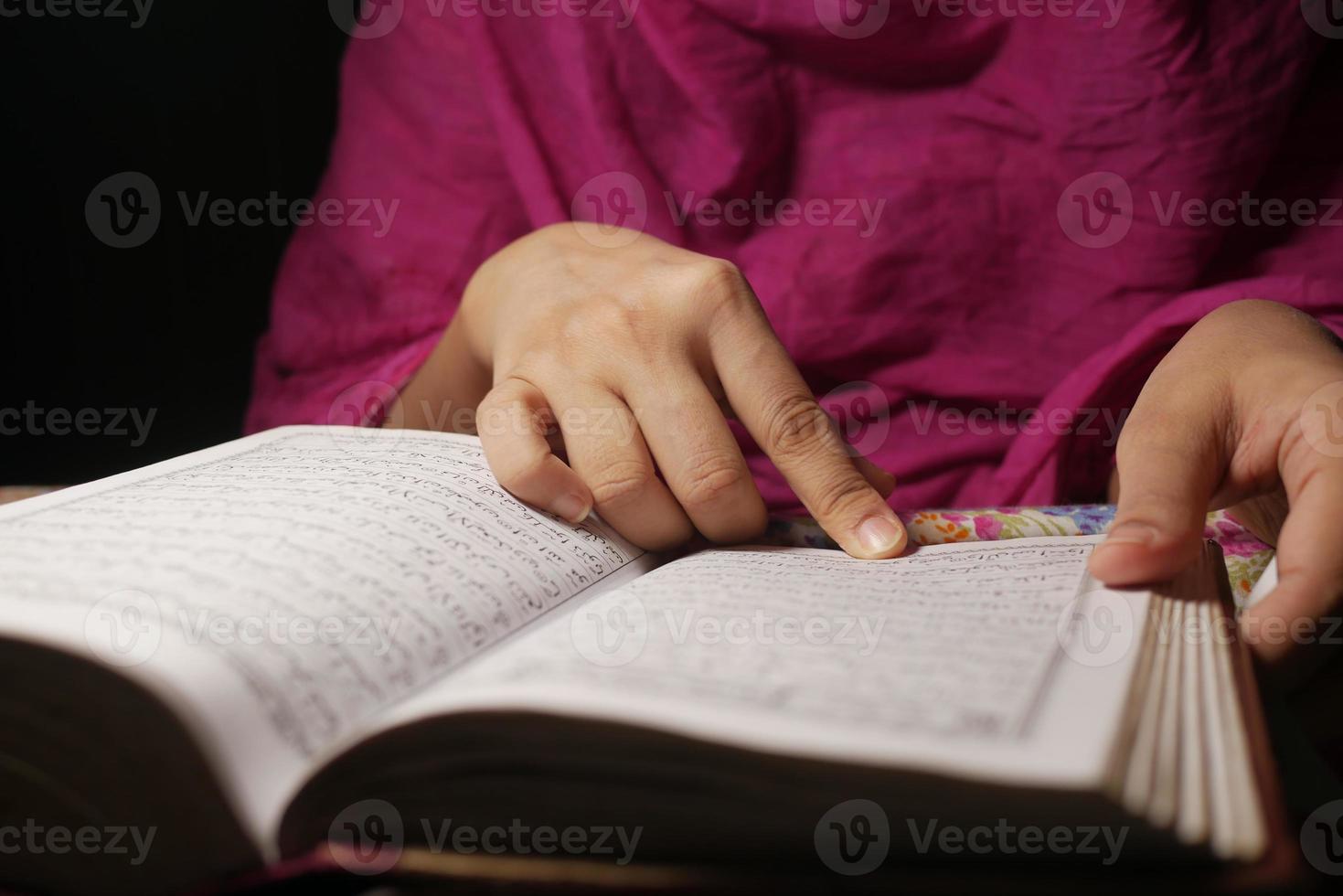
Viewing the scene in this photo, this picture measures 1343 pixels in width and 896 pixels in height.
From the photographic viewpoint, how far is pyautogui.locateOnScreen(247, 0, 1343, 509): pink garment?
70cm

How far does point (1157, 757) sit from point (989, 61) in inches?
25.7

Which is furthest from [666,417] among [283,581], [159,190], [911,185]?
[159,190]

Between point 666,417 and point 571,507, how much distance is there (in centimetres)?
7

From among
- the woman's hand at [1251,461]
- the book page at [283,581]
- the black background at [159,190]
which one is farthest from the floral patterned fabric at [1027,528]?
the black background at [159,190]

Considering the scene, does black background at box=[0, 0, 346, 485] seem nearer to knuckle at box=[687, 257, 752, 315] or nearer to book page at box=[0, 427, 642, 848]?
book page at box=[0, 427, 642, 848]

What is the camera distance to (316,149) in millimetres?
1173

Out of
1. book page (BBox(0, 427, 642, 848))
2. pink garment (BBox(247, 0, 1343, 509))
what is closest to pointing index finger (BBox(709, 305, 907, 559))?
book page (BBox(0, 427, 642, 848))

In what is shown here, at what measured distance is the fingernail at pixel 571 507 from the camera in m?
0.50

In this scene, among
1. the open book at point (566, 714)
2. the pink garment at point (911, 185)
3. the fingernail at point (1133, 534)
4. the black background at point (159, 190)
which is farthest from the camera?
the black background at point (159, 190)

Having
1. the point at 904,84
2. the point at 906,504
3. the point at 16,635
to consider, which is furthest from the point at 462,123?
the point at 16,635

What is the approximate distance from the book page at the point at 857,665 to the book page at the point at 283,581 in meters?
0.03

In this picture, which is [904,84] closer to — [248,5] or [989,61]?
[989,61]

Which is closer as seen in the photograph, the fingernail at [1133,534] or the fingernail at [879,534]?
the fingernail at [1133,534]

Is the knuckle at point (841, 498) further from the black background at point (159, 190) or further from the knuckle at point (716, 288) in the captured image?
the black background at point (159, 190)
